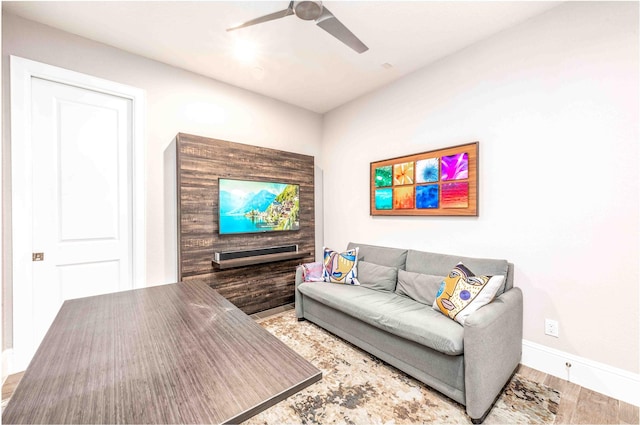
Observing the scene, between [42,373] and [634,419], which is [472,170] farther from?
[42,373]

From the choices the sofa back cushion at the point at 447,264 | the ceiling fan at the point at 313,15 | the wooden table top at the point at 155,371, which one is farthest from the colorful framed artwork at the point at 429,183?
the wooden table top at the point at 155,371

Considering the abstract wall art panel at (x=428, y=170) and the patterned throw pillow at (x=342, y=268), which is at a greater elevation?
the abstract wall art panel at (x=428, y=170)

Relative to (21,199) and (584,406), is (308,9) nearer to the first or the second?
(21,199)

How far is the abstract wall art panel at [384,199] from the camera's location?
331 cm

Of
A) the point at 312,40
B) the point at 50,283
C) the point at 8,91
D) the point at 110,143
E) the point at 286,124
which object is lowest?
the point at 50,283

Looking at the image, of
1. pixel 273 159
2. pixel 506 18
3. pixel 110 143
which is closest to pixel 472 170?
pixel 506 18

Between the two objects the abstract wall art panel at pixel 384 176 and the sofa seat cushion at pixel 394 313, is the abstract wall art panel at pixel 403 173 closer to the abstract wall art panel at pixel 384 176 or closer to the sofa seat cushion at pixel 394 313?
the abstract wall art panel at pixel 384 176

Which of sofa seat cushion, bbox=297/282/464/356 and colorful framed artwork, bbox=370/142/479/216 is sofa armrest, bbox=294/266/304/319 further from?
colorful framed artwork, bbox=370/142/479/216

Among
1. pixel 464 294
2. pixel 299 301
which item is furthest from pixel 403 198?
pixel 299 301

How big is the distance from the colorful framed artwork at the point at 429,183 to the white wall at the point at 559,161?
11 cm

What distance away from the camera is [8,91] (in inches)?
87.2

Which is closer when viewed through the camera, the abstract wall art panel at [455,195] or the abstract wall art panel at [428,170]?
the abstract wall art panel at [455,195]

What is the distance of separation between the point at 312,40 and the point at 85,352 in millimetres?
2690

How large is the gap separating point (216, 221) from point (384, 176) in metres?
2.03
